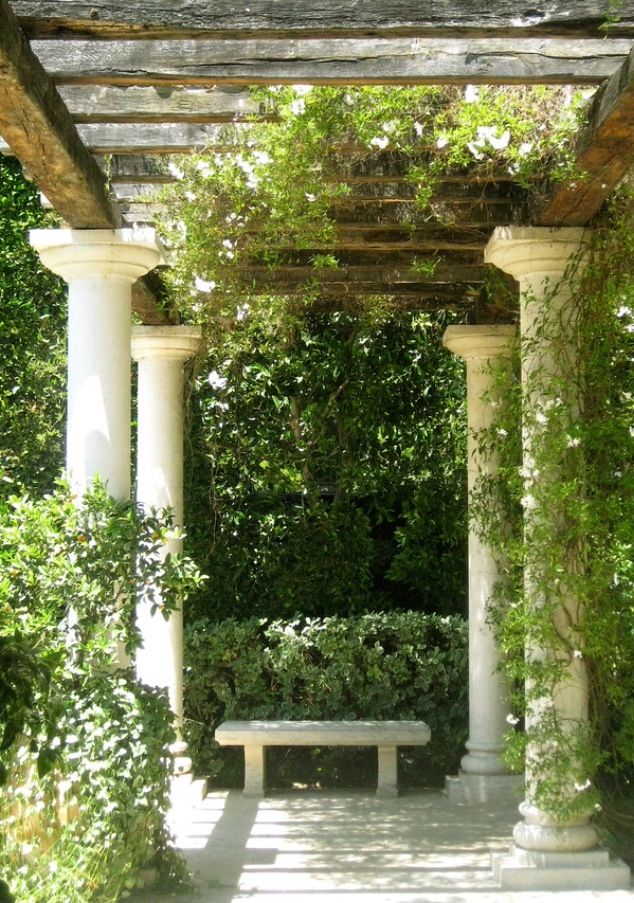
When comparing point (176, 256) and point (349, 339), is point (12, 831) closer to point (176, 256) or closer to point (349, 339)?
point (176, 256)

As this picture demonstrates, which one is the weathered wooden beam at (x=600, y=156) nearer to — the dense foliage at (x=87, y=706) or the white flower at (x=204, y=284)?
the white flower at (x=204, y=284)

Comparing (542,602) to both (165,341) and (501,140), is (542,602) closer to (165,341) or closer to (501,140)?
(501,140)

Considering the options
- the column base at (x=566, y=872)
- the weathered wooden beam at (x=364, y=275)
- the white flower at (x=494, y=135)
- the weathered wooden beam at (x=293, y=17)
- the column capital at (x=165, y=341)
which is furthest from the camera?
the column capital at (x=165, y=341)

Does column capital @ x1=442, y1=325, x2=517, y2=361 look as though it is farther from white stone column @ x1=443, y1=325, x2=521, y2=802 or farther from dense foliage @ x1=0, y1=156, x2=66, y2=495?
dense foliage @ x1=0, y1=156, x2=66, y2=495

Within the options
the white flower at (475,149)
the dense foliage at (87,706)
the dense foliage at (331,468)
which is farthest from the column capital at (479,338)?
the dense foliage at (87,706)

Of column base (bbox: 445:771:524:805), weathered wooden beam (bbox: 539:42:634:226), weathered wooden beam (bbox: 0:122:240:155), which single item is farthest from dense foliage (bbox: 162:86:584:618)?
weathered wooden beam (bbox: 539:42:634:226)

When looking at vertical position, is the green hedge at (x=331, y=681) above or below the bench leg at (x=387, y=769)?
above

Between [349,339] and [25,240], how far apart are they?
3.40 meters

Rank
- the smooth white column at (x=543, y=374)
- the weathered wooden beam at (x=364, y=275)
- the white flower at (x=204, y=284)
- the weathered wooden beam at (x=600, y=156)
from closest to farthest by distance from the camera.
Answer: the weathered wooden beam at (x=600, y=156) → the smooth white column at (x=543, y=374) → the white flower at (x=204, y=284) → the weathered wooden beam at (x=364, y=275)

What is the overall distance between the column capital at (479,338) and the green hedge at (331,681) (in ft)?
8.67

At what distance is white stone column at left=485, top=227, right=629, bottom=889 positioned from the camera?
6.23 meters

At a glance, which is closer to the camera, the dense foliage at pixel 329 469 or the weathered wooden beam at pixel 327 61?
the weathered wooden beam at pixel 327 61

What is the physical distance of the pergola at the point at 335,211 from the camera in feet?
14.3

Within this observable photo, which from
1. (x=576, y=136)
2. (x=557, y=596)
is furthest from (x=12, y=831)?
(x=576, y=136)
